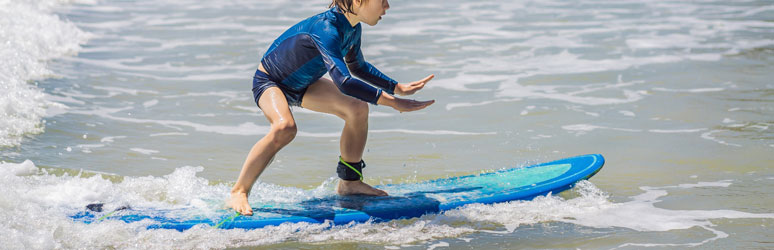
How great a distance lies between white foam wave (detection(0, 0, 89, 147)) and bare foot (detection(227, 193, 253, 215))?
2.48 metres

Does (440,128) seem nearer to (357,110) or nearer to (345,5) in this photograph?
(357,110)

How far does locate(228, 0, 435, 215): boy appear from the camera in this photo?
396cm

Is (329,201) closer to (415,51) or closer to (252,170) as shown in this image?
(252,170)

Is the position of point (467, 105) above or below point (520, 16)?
below

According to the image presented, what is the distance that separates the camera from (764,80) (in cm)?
807

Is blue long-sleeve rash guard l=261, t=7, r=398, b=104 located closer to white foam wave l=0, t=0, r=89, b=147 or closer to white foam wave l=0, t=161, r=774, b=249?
white foam wave l=0, t=161, r=774, b=249

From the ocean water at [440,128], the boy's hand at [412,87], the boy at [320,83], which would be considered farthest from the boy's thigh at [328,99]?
the ocean water at [440,128]

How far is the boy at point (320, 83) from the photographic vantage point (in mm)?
3961

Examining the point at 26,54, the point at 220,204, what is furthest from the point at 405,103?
the point at 26,54

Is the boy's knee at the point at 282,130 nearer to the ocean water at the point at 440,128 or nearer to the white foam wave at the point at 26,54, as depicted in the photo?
the ocean water at the point at 440,128

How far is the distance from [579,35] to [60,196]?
8.77 meters

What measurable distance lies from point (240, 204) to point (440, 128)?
9.50ft

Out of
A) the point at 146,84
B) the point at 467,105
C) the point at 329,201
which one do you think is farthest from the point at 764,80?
the point at 146,84

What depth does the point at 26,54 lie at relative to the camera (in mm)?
9289
